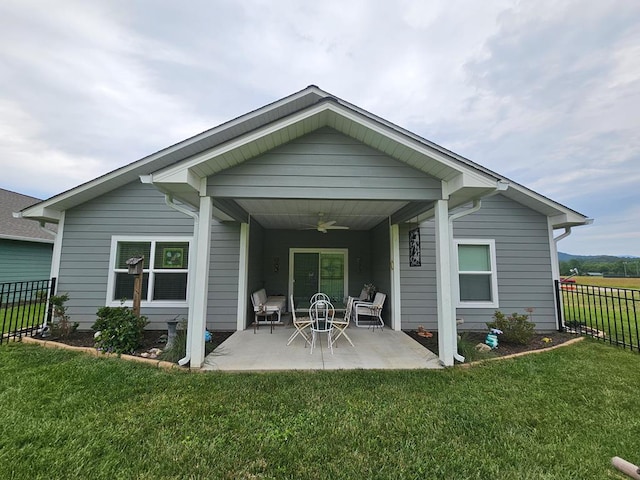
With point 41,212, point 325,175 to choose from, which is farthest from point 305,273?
point 41,212

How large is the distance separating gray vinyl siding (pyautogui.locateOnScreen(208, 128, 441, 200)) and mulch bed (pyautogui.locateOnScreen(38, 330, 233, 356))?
120 inches

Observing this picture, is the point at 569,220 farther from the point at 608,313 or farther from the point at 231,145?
the point at 231,145

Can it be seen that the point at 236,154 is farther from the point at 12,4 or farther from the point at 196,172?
the point at 12,4

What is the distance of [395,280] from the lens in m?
6.43

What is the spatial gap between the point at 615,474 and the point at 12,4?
11304 millimetres

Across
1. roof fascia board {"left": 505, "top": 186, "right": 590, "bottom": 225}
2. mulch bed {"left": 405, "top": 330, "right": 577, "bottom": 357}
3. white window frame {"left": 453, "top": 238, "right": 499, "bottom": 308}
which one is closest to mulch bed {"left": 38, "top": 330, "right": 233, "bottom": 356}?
mulch bed {"left": 405, "top": 330, "right": 577, "bottom": 357}

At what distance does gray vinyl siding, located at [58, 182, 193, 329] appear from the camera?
238 inches

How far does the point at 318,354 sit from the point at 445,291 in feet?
7.51

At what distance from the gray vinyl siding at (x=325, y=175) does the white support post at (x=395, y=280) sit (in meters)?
2.48

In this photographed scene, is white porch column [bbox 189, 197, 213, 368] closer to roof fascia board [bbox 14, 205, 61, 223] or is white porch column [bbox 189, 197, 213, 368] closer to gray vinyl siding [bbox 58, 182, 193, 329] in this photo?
gray vinyl siding [bbox 58, 182, 193, 329]

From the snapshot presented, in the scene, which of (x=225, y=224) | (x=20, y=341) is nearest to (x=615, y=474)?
(x=225, y=224)

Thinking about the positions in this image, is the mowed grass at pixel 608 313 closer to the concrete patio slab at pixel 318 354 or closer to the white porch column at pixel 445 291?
the white porch column at pixel 445 291

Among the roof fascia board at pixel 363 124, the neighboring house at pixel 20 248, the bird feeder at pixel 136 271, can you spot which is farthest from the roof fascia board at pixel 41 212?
the roof fascia board at pixel 363 124

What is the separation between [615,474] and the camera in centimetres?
198
